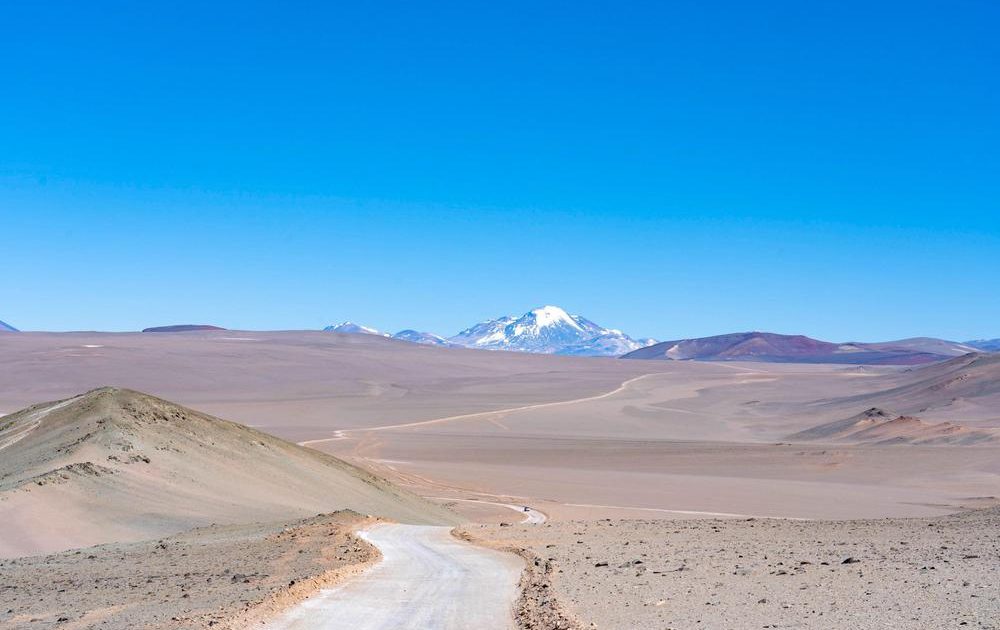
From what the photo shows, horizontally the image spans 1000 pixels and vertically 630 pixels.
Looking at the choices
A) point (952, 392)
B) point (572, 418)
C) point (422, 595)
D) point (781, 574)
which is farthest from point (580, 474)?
point (952, 392)

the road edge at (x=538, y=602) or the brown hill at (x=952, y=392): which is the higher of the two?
the brown hill at (x=952, y=392)

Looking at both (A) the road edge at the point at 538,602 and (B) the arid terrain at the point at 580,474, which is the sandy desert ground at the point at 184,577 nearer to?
(B) the arid terrain at the point at 580,474

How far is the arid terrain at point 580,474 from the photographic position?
14.3m

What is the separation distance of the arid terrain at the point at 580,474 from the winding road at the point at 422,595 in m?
1.02

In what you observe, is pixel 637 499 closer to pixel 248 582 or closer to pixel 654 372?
pixel 248 582

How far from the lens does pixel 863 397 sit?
93.8m

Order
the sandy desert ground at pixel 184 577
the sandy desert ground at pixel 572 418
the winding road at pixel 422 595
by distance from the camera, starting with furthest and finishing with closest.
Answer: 1. the sandy desert ground at pixel 572 418
2. the sandy desert ground at pixel 184 577
3. the winding road at pixel 422 595

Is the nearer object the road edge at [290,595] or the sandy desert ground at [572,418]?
the road edge at [290,595]

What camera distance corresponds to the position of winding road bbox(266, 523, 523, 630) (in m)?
11.7

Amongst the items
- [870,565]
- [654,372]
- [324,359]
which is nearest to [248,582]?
[870,565]

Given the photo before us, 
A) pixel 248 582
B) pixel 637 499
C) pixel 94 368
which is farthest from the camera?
pixel 94 368

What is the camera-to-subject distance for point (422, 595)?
43.9ft

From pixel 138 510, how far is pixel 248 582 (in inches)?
379

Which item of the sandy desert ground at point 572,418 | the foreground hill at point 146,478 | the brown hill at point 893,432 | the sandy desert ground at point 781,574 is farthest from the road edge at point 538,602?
the brown hill at point 893,432
